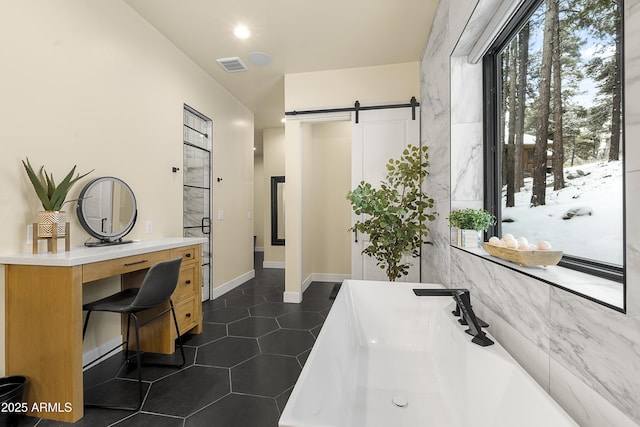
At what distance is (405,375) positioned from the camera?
65.1 inches

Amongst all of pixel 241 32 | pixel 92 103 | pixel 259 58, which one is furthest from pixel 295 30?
pixel 92 103

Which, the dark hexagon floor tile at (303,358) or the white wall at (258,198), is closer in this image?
the dark hexagon floor tile at (303,358)

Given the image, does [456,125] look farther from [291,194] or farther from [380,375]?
[291,194]

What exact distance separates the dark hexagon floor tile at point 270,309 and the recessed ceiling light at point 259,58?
2919 millimetres

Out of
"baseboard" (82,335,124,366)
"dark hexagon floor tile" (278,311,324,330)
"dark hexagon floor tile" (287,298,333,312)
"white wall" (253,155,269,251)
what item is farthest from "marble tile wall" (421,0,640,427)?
"white wall" (253,155,269,251)

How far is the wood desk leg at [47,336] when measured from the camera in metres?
1.53

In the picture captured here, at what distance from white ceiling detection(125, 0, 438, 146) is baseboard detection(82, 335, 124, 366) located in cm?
287

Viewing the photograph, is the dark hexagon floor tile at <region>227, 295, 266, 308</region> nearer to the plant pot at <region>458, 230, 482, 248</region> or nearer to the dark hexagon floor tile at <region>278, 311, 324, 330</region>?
the dark hexagon floor tile at <region>278, 311, 324, 330</region>

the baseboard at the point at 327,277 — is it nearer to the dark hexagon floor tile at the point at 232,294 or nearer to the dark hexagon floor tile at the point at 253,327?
the dark hexagon floor tile at the point at 232,294

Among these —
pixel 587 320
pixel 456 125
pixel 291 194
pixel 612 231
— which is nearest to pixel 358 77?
pixel 291 194

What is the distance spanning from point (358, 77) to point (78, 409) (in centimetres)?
384

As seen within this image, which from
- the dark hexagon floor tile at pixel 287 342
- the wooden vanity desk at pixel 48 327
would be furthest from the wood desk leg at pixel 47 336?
the dark hexagon floor tile at pixel 287 342

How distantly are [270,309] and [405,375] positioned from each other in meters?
2.03

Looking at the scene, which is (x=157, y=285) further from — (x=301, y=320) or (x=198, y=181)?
(x=198, y=181)
